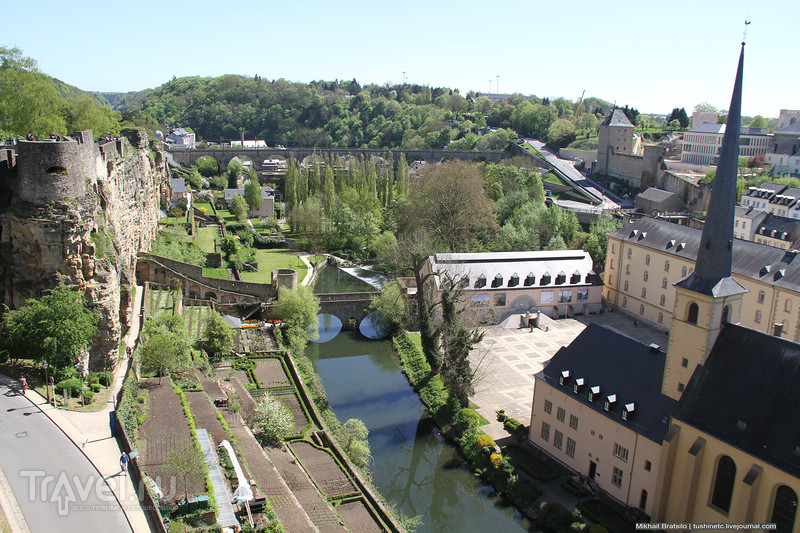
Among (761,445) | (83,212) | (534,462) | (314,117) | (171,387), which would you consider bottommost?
(534,462)

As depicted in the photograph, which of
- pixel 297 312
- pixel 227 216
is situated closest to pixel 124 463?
pixel 297 312

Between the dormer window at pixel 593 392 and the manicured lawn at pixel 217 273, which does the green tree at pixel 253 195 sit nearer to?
the manicured lawn at pixel 217 273

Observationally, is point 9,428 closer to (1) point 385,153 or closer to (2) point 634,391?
(2) point 634,391

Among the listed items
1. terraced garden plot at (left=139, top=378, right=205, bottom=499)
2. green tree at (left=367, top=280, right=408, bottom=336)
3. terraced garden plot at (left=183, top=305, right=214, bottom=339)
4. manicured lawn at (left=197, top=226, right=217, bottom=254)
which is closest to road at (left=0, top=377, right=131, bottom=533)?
terraced garden plot at (left=139, top=378, right=205, bottom=499)

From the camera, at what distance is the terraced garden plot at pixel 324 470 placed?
70.2ft

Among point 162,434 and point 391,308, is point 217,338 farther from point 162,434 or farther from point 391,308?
point 162,434

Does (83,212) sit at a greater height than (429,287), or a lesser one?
greater

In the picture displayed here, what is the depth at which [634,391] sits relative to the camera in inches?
856


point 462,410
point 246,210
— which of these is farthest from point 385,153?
point 462,410

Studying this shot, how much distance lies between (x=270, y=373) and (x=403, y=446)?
809 cm

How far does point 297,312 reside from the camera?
118 ft

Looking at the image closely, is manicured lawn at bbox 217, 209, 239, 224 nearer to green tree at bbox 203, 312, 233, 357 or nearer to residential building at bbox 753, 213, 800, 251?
green tree at bbox 203, 312, 233, 357

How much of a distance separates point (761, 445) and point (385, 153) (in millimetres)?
77463

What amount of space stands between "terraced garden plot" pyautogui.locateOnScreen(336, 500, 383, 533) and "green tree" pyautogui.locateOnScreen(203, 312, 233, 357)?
12984 millimetres
